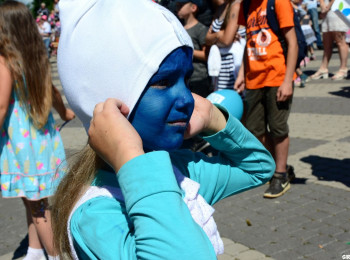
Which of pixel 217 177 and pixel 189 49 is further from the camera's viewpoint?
pixel 217 177

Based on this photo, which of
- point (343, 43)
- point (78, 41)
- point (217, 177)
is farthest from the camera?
A: point (343, 43)

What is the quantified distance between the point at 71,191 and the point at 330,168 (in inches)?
171

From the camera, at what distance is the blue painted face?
55.4 inches

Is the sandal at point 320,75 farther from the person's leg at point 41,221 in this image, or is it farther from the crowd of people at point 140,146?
the crowd of people at point 140,146

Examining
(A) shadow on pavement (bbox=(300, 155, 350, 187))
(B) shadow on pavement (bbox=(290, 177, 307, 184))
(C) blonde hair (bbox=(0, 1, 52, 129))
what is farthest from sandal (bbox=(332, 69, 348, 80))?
(C) blonde hair (bbox=(0, 1, 52, 129))

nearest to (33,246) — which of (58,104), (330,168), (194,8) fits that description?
(58,104)

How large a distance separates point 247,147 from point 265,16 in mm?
3015

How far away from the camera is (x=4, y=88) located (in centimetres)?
347

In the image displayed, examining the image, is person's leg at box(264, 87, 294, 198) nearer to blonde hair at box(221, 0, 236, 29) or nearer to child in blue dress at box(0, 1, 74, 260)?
blonde hair at box(221, 0, 236, 29)

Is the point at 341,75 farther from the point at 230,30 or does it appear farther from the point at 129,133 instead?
the point at 129,133

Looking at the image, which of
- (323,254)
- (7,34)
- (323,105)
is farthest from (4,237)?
(323,105)

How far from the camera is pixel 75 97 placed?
4.81 feet

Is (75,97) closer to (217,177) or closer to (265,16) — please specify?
(217,177)

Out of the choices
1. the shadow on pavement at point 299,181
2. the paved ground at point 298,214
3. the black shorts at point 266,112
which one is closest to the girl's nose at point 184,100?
the paved ground at point 298,214
